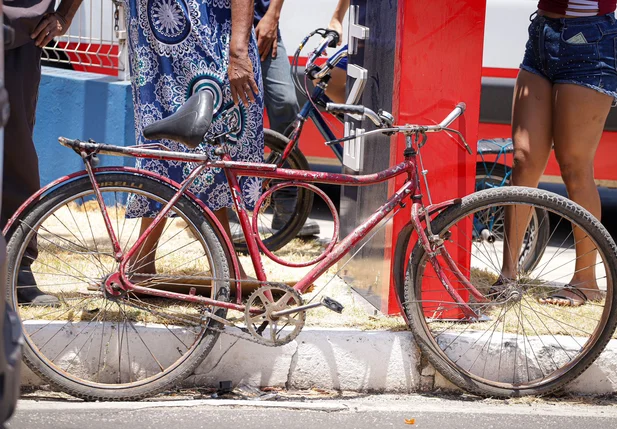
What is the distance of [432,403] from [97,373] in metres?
1.36

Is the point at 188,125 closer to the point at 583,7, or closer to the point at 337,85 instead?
the point at 337,85

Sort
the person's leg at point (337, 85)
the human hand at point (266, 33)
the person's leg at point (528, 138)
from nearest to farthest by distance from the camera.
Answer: the person's leg at point (528, 138), the human hand at point (266, 33), the person's leg at point (337, 85)

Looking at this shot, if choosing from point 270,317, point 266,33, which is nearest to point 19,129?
point 266,33

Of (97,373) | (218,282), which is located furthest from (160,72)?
(97,373)

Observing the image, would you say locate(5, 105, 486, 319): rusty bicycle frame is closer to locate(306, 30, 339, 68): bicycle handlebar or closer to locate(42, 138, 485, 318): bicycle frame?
locate(42, 138, 485, 318): bicycle frame

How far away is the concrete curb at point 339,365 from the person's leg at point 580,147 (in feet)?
2.02

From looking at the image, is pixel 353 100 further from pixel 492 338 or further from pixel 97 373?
pixel 97 373

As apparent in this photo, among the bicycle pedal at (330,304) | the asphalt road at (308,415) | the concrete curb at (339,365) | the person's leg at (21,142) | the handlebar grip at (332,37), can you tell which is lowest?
the asphalt road at (308,415)

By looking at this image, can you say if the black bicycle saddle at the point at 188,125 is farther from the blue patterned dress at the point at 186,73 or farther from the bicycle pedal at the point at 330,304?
the bicycle pedal at the point at 330,304

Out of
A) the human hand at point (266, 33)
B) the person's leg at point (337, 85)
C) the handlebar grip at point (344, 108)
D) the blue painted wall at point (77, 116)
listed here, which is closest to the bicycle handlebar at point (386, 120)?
the handlebar grip at point (344, 108)

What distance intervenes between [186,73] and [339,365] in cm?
137

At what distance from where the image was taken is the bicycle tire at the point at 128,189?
3.40 m

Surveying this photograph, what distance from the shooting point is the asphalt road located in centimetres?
334

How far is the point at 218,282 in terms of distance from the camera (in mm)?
3529
